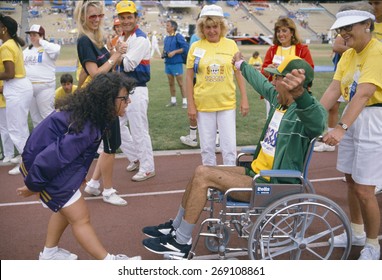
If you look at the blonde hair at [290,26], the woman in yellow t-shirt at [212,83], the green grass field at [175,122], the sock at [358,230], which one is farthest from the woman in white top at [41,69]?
the sock at [358,230]

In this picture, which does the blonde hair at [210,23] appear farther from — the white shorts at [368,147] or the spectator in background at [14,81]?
the spectator in background at [14,81]

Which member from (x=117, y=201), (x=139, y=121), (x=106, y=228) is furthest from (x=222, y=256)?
(x=139, y=121)

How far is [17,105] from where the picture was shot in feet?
17.7

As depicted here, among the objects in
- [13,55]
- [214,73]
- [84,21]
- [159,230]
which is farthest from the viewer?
[13,55]

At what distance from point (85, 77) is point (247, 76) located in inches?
73.1

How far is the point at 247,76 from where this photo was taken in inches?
145

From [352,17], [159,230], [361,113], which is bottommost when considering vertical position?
[159,230]

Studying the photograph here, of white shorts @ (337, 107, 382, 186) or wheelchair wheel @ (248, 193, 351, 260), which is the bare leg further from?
white shorts @ (337, 107, 382, 186)

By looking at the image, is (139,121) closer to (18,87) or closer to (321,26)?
(18,87)

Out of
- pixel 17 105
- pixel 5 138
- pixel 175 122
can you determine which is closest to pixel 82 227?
pixel 17 105

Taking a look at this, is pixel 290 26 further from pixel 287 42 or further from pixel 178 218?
pixel 178 218

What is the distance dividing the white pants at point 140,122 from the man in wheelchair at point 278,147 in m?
1.83

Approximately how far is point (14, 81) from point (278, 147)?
3771 mm
